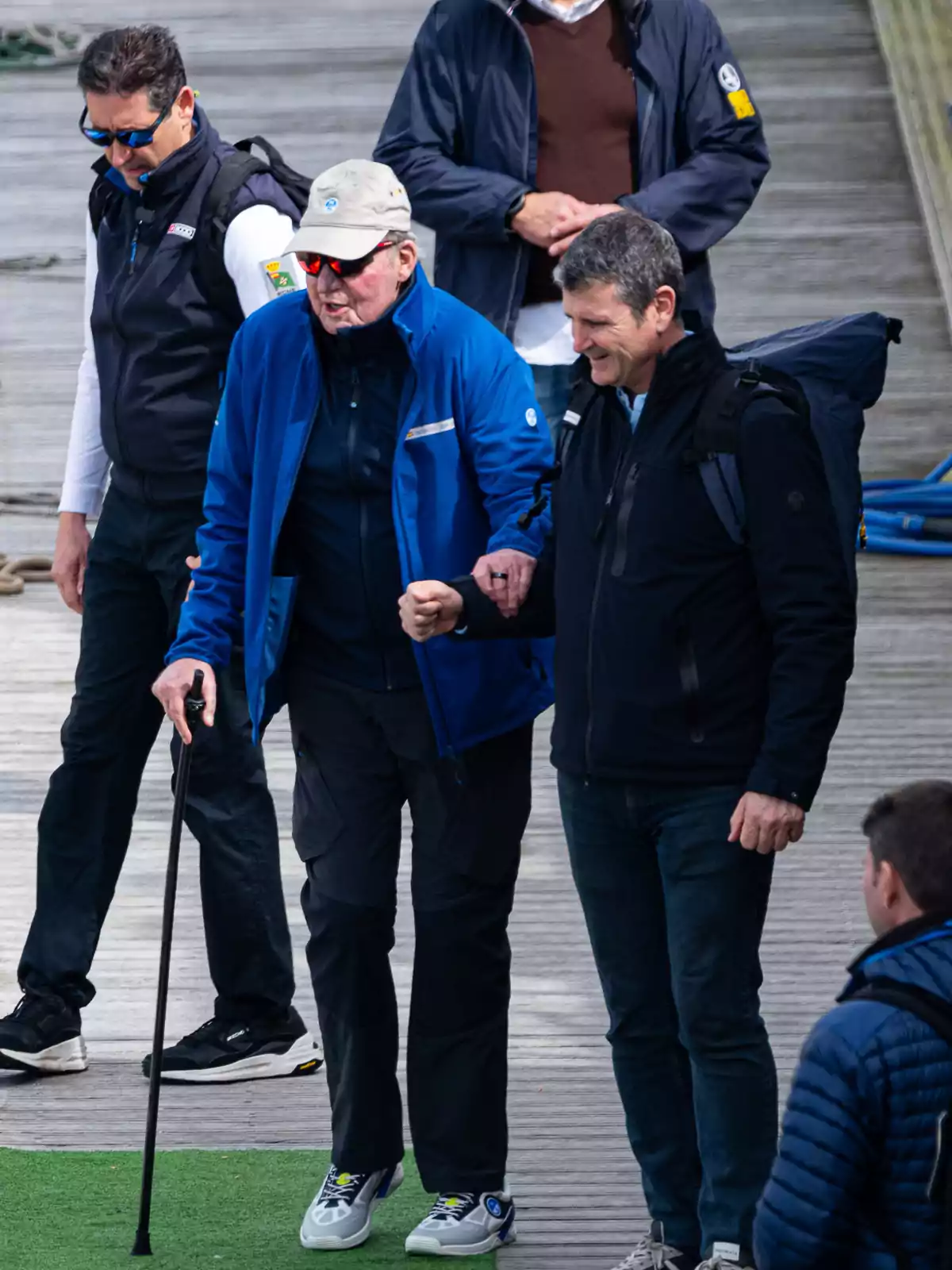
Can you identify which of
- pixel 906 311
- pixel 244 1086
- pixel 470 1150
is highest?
pixel 470 1150

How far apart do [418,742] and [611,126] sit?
165cm

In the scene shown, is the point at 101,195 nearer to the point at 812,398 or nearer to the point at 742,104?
the point at 742,104

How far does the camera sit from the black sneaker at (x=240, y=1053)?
529cm

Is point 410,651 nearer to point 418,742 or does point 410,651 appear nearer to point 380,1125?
point 418,742

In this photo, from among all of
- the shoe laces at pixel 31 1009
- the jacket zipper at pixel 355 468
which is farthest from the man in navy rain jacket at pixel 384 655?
the shoe laces at pixel 31 1009

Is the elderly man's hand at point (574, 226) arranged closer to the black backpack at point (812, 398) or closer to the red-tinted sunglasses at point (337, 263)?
the red-tinted sunglasses at point (337, 263)

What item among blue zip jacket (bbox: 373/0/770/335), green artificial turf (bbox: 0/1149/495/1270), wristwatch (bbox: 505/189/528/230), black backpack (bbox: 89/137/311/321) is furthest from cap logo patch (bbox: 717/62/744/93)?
green artificial turf (bbox: 0/1149/495/1270)

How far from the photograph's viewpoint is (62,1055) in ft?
17.5

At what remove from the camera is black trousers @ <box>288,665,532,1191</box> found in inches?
172

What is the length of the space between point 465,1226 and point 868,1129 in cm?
156

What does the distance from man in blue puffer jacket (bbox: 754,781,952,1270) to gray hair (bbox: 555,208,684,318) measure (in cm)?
112

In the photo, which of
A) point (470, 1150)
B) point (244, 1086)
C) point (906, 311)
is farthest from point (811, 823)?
point (906, 311)

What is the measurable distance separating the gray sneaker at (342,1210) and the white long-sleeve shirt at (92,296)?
5.72 ft

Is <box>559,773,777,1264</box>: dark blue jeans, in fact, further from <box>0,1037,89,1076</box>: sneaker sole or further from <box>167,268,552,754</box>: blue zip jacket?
<box>0,1037,89,1076</box>: sneaker sole
